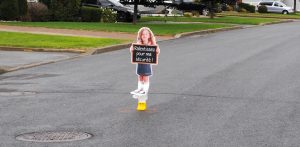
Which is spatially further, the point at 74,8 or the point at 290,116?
the point at 74,8

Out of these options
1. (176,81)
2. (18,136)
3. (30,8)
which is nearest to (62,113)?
(18,136)

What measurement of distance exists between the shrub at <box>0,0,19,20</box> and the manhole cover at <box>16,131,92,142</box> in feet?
88.4

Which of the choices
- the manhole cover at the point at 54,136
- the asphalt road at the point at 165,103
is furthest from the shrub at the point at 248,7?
the manhole cover at the point at 54,136

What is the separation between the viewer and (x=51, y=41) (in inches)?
939

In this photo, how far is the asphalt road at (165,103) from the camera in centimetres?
854

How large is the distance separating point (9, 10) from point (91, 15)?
5.15 m

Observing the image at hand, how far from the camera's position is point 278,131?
8.84 metres

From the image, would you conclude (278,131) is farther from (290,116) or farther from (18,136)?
(18,136)

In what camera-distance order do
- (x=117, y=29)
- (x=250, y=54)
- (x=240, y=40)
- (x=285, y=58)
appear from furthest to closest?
(x=117, y=29)
(x=240, y=40)
(x=250, y=54)
(x=285, y=58)

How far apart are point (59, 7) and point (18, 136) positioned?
30.0 m

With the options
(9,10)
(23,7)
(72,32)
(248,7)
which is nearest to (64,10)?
(23,7)

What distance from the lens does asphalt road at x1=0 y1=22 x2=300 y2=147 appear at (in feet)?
28.0

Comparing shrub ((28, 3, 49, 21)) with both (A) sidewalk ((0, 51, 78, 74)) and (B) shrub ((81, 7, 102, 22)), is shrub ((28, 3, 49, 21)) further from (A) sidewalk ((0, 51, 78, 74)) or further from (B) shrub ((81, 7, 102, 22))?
(A) sidewalk ((0, 51, 78, 74))

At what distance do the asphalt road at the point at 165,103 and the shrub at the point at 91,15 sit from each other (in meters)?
19.4
